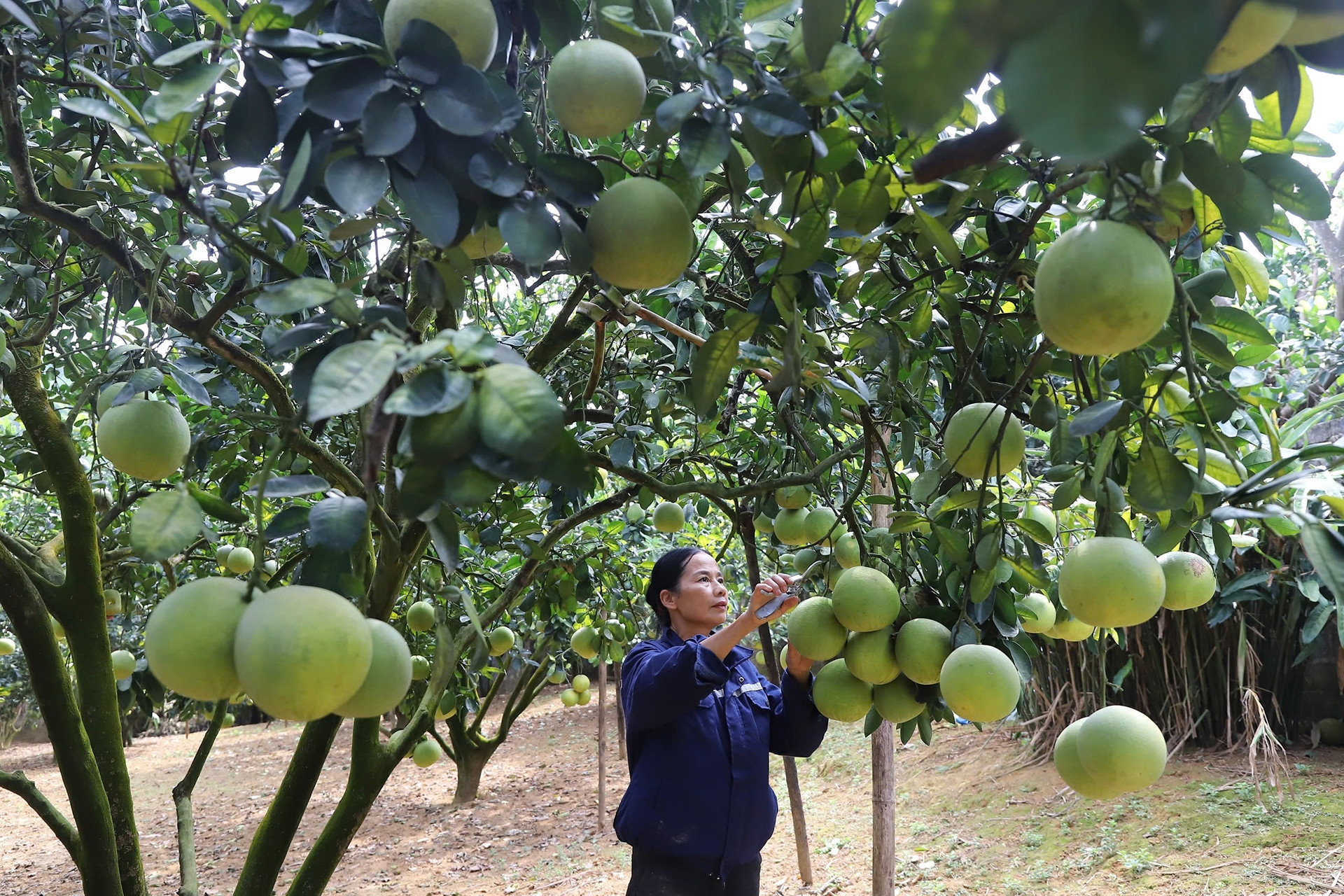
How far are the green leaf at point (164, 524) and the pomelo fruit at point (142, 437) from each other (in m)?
0.63

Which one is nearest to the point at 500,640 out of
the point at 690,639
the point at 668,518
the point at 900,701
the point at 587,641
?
the point at 587,641

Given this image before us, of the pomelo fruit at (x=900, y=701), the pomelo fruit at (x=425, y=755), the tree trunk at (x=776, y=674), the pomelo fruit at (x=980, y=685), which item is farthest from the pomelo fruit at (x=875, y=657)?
the pomelo fruit at (x=425, y=755)

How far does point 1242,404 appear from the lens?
116 cm

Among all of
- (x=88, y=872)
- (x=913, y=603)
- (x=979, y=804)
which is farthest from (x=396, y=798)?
(x=913, y=603)

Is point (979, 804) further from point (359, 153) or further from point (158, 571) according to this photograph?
point (359, 153)

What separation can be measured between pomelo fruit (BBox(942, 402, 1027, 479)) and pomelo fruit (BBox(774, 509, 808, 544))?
3.79 ft

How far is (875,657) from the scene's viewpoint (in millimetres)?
1383

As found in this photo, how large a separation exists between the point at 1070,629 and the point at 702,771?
4.90ft

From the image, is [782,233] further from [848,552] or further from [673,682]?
[673,682]

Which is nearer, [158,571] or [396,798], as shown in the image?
[158,571]

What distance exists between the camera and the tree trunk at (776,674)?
9.96 feet

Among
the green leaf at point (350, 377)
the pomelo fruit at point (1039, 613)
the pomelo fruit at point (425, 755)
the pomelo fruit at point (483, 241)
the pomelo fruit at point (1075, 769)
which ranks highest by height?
the pomelo fruit at point (483, 241)

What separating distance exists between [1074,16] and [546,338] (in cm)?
196

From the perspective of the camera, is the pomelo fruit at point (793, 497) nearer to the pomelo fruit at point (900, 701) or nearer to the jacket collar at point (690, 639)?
the jacket collar at point (690, 639)
